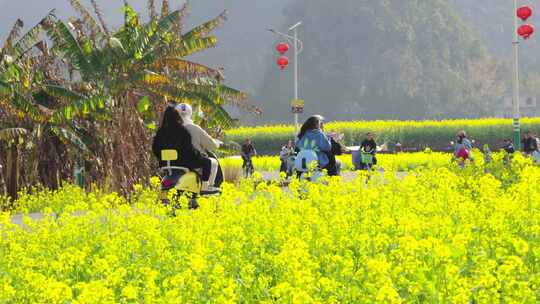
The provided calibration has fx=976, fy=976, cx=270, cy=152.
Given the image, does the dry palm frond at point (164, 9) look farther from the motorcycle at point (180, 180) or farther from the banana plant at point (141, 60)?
the motorcycle at point (180, 180)

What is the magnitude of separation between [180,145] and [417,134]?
43620 mm

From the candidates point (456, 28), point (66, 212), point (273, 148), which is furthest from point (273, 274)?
point (456, 28)

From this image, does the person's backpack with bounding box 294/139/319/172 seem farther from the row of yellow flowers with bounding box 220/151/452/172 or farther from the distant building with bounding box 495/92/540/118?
the distant building with bounding box 495/92/540/118

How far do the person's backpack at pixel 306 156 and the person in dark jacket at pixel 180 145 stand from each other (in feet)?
6.33

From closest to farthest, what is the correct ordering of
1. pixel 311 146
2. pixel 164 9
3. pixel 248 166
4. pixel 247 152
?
1. pixel 311 146
2. pixel 164 9
3. pixel 247 152
4. pixel 248 166

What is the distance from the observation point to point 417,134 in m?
55.7

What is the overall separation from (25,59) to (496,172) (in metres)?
10.4

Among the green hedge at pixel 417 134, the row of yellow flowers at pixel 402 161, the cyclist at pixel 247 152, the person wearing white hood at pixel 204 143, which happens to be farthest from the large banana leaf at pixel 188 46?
the green hedge at pixel 417 134

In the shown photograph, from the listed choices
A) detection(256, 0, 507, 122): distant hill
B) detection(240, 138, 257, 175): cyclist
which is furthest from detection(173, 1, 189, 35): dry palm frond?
detection(256, 0, 507, 122): distant hill

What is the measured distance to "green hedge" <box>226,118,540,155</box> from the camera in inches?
2132

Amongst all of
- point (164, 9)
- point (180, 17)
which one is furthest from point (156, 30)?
point (164, 9)

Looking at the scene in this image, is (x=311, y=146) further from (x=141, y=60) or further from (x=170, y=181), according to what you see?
(x=141, y=60)

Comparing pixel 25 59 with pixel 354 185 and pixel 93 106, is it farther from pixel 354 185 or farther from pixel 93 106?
pixel 354 185

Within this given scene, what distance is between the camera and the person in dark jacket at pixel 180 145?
13.1 meters
